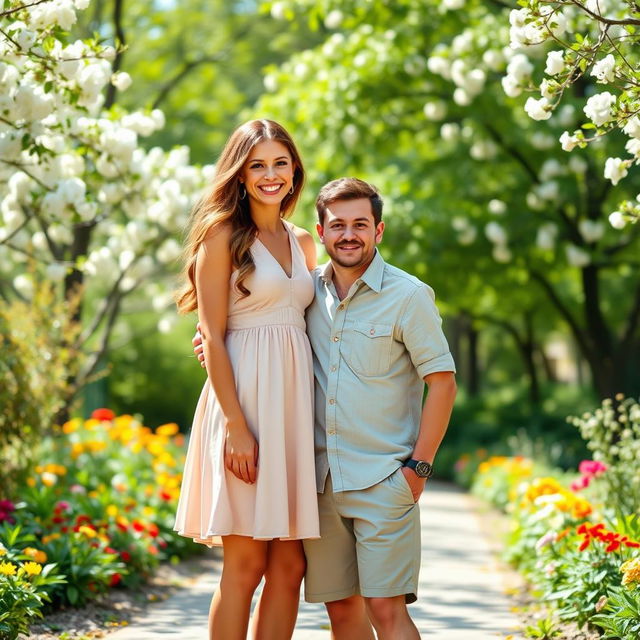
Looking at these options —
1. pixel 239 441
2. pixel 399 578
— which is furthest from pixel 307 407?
pixel 399 578

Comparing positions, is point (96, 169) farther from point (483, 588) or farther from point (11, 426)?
point (483, 588)

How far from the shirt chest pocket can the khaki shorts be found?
16.5 inches

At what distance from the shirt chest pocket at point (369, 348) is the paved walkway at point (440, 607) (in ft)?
6.03

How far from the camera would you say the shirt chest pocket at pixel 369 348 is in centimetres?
405

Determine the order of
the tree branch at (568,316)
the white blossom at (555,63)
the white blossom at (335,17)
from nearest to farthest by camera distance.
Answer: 1. the white blossom at (555,63)
2. the white blossom at (335,17)
3. the tree branch at (568,316)

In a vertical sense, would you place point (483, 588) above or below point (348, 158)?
below

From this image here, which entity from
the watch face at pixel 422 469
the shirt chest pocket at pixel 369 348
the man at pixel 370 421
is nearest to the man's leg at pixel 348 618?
the man at pixel 370 421

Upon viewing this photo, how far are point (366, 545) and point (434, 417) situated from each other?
1.81ft

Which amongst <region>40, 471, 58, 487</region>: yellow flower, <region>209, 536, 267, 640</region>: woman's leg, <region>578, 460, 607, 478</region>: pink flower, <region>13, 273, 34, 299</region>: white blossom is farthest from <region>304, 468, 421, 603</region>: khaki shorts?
<region>13, 273, 34, 299</region>: white blossom

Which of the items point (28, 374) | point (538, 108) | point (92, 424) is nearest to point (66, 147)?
point (28, 374)

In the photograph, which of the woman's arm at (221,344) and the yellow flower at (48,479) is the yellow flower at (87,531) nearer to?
the yellow flower at (48,479)

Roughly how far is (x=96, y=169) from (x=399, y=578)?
13.6 feet

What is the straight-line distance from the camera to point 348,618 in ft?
13.6

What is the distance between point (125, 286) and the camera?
434 inches
